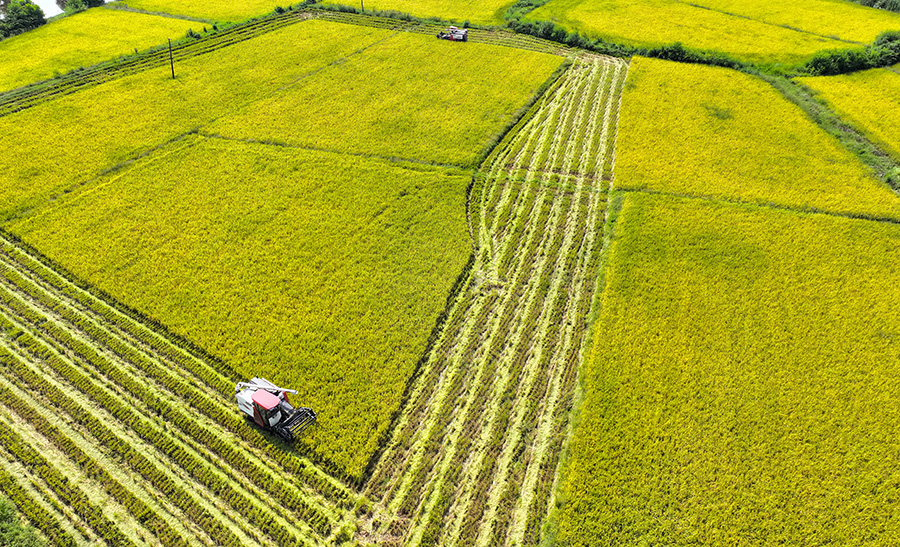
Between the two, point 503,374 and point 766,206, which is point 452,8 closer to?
point 766,206

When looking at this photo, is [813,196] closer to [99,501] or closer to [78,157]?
[99,501]

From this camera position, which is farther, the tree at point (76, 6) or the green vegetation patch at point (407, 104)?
the tree at point (76, 6)

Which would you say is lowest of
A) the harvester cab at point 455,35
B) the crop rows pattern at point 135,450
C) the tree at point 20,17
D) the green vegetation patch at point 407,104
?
the crop rows pattern at point 135,450

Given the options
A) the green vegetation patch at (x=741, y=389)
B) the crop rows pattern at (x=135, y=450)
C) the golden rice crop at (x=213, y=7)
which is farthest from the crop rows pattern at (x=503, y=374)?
the golden rice crop at (x=213, y=7)

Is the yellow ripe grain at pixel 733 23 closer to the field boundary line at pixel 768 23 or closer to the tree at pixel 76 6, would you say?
the field boundary line at pixel 768 23


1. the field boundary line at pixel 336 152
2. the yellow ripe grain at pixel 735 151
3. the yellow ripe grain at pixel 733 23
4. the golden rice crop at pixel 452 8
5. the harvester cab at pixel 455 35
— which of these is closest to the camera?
the yellow ripe grain at pixel 735 151

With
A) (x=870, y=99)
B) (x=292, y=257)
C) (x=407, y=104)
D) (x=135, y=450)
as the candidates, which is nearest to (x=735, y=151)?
(x=870, y=99)
